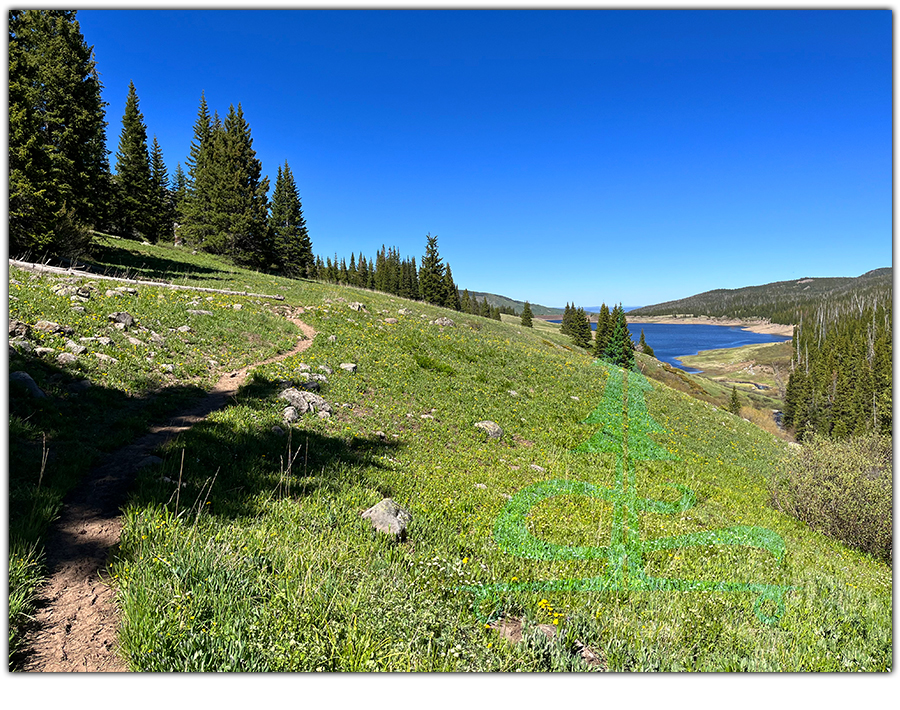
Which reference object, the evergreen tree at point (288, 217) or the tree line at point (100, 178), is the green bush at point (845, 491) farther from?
the evergreen tree at point (288, 217)

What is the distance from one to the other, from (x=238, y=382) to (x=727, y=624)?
501 inches

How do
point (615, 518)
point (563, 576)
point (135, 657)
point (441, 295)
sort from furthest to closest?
1. point (441, 295)
2. point (615, 518)
3. point (563, 576)
4. point (135, 657)

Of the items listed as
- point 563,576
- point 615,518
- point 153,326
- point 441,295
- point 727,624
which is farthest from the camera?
point 441,295

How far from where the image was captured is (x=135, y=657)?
9.26 feet

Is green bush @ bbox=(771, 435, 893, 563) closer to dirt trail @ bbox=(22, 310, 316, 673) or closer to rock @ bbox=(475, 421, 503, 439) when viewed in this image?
rock @ bbox=(475, 421, 503, 439)

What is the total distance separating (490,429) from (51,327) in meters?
13.4

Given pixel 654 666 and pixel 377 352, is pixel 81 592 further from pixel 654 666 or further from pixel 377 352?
pixel 377 352

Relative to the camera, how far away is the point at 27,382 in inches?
294

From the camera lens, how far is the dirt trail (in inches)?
113

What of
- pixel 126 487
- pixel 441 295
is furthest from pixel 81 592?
pixel 441 295

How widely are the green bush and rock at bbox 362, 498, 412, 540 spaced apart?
12.6 m

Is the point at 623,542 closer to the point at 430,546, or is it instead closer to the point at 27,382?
the point at 430,546

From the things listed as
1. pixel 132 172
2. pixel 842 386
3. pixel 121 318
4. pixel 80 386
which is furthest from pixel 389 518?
pixel 842 386

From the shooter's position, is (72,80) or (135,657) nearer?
(135,657)
